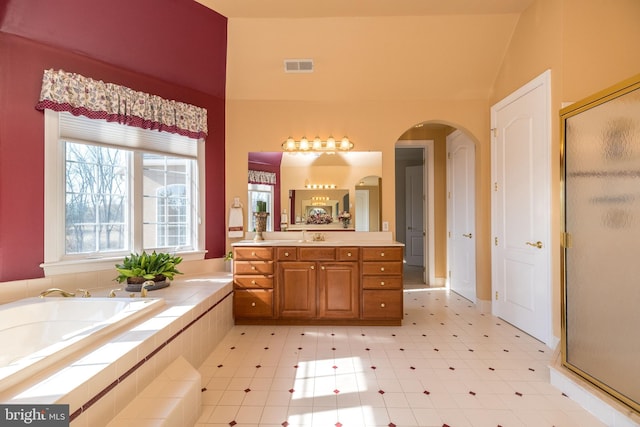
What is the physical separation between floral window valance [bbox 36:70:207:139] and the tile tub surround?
5.27 ft

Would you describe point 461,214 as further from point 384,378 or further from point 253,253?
point 253,253

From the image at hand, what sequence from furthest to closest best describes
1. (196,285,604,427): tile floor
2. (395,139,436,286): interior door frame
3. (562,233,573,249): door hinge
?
1. (395,139,436,286): interior door frame
2. (562,233,573,249): door hinge
3. (196,285,604,427): tile floor

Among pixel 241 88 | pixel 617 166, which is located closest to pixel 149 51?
pixel 241 88

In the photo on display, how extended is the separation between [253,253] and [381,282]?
1.41 meters

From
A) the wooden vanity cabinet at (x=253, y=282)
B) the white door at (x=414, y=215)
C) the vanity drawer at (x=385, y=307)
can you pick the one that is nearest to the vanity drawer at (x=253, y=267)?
the wooden vanity cabinet at (x=253, y=282)

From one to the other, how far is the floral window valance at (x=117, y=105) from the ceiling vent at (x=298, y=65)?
110 centimetres

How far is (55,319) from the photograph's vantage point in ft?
6.30

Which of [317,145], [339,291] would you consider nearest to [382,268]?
[339,291]

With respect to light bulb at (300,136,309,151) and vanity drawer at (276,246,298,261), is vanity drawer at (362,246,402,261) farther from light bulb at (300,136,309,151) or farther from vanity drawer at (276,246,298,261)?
light bulb at (300,136,309,151)

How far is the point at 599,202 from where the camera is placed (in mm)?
1654

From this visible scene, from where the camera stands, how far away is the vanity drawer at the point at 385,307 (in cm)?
293

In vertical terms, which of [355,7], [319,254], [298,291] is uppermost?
[355,7]

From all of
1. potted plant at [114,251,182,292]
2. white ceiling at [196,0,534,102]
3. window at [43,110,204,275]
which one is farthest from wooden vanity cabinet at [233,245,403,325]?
white ceiling at [196,0,534,102]

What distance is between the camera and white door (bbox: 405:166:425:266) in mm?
6367
